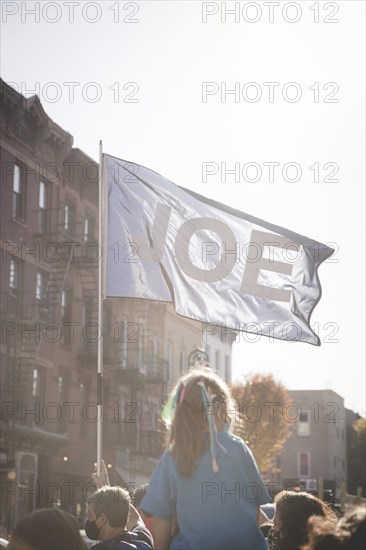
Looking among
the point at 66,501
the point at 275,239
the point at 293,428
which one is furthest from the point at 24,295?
the point at 293,428

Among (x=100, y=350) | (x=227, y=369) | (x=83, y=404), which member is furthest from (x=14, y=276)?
(x=227, y=369)

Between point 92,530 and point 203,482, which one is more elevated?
point 203,482

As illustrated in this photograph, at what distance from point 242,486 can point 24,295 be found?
2779 cm

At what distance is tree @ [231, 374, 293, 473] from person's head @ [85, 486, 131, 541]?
52.1m

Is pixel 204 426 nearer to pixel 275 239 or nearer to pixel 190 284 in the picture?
pixel 190 284

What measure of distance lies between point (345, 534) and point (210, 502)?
929 mm

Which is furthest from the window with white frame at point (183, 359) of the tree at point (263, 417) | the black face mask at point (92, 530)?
the black face mask at point (92, 530)

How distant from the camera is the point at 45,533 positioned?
192 inches

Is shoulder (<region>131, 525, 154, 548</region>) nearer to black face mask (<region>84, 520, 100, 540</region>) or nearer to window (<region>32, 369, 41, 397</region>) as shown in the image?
black face mask (<region>84, 520, 100, 540</region>)

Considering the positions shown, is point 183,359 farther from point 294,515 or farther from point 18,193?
point 294,515

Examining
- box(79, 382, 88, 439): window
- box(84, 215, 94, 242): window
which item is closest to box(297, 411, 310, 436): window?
box(79, 382, 88, 439): window

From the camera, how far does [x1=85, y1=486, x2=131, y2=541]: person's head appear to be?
21.4 ft

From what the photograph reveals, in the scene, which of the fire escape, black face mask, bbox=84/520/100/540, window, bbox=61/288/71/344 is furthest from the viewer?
the fire escape

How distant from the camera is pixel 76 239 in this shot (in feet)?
120
